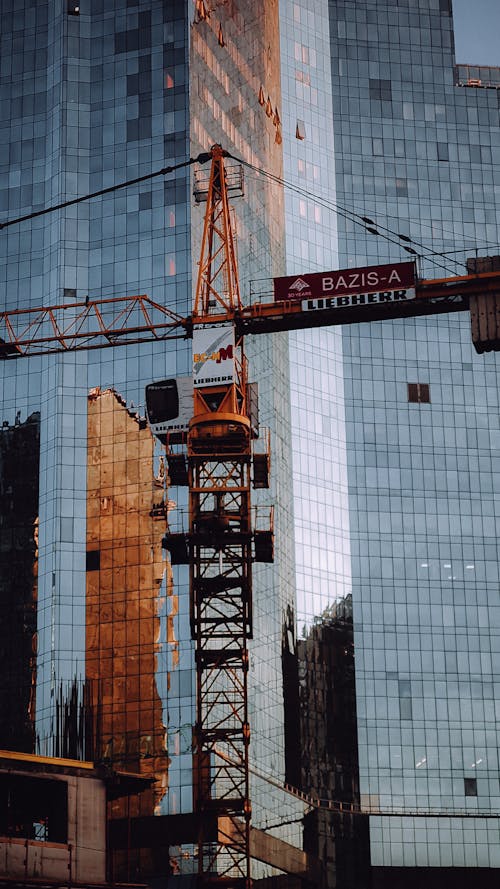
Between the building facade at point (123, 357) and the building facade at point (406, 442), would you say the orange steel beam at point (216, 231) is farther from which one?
the building facade at point (406, 442)

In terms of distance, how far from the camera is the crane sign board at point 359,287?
311 ft

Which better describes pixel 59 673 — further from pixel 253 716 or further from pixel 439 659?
pixel 439 659

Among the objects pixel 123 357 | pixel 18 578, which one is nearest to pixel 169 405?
pixel 123 357

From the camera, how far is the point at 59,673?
447ft

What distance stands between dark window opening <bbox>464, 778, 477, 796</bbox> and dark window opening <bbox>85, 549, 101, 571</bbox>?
142 feet

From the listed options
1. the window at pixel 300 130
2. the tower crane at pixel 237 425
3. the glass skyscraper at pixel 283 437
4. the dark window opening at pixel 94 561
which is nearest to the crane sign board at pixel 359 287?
the tower crane at pixel 237 425

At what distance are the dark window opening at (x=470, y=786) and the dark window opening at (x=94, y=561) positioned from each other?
43.3 m

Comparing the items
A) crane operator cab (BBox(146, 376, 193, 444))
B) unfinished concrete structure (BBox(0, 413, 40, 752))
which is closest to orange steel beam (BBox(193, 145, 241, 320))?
crane operator cab (BBox(146, 376, 193, 444))

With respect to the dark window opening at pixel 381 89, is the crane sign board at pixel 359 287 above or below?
below

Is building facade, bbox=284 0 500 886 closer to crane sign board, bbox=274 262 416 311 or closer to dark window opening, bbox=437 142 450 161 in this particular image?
dark window opening, bbox=437 142 450 161

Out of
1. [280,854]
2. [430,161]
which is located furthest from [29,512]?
[430,161]

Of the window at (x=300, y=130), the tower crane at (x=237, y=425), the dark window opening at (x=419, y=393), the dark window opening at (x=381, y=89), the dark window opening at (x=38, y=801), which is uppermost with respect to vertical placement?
the dark window opening at (x=381, y=89)

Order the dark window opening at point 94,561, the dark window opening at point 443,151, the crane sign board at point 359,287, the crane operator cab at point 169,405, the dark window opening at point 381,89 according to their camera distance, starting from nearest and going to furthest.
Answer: the crane sign board at point 359,287 < the crane operator cab at point 169,405 < the dark window opening at point 94,561 < the dark window opening at point 443,151 < the dark window opening at point 381,89

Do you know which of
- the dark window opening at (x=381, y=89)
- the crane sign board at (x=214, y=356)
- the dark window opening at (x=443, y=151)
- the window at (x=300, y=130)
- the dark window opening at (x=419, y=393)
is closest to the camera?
the crane sign board at (x=214, y=356)
